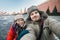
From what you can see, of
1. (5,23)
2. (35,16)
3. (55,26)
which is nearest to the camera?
(55,26)

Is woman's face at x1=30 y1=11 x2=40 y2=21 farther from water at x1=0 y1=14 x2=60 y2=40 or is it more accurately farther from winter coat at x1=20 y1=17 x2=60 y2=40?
water at x1=0 y1=14 x2=60 y2=40

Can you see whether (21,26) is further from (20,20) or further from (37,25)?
(37,25)

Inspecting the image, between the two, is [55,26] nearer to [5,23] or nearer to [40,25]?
[40,25]

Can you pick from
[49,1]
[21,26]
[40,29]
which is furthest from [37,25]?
[49,1]

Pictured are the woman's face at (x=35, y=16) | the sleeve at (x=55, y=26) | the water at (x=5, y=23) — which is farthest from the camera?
the water at (x=5, y=23)

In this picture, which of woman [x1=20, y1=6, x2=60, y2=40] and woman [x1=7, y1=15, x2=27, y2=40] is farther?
woman [x1=7, y1=15, x2=27, y2=40]

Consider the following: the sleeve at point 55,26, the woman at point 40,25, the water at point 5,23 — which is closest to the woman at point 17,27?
the woman at point 40,25

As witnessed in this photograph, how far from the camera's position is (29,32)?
0.82m

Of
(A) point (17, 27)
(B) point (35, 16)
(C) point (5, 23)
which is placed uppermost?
(B) point (35, 16)

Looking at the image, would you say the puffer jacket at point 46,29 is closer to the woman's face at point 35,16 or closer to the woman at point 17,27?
the woman's face at point 35,16

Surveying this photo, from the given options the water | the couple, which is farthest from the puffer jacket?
the water

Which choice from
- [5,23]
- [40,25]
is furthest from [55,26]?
[5,23]

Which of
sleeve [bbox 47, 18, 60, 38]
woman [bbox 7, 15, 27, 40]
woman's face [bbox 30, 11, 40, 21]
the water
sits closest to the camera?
sleeve [bbox 47, 18, 60, 38]

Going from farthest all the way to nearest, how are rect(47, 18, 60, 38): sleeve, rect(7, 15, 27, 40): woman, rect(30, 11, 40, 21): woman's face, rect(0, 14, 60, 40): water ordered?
rect(0, 14, 60, 40): water < rect(7, 15, 27, 40): woman < rect(30, 11, 40, 21): woman's face < rect(47, 18, 60, 38): sleeve
